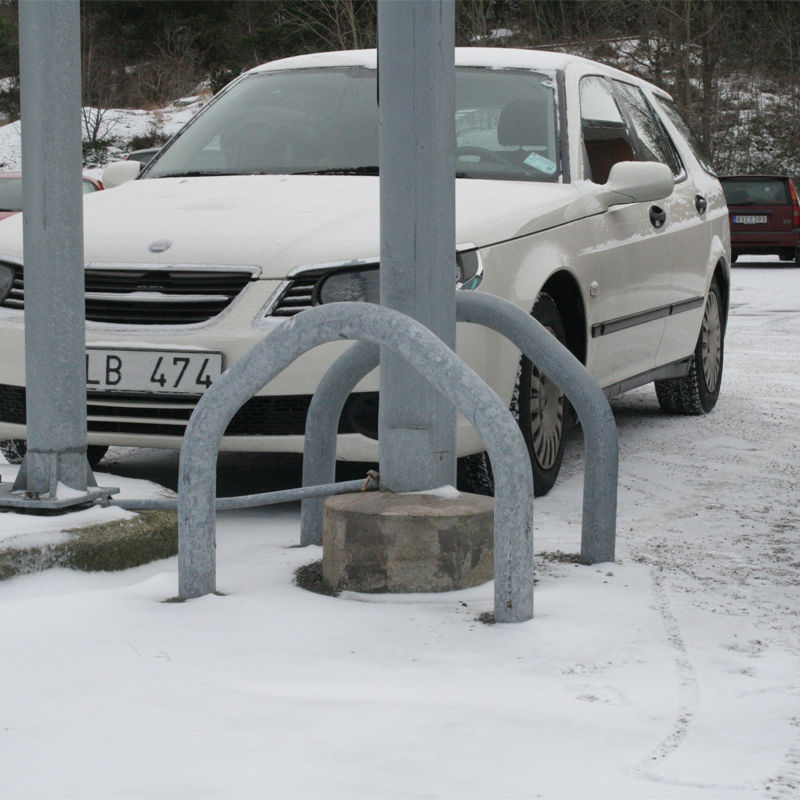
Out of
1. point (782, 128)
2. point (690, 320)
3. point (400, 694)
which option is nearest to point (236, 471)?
point (690, 320)

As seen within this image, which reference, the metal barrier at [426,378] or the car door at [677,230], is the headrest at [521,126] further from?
the metal barrier at [426,378]

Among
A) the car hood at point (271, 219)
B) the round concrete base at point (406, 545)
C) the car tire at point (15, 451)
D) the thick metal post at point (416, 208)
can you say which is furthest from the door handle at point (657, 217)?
the round concrete base at point (406, 545)

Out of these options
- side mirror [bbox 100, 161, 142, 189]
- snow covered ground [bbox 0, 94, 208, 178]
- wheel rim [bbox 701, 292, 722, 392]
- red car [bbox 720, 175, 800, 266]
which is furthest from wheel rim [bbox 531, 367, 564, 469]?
snow covered ground [bbox 0, 94, 208, 178]

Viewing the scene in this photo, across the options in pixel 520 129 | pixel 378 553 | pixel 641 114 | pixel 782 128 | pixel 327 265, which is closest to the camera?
pixel 378 553

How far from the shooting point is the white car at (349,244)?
4.36 m

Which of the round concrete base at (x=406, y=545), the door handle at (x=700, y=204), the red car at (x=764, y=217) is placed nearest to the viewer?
the round concrete base at (x=406, y=545)

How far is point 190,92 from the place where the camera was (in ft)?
154

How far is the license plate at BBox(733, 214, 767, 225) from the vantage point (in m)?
23.0

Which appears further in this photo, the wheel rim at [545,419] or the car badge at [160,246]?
the wheel rim at [545,419]

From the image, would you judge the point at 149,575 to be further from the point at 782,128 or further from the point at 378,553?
→ the point at 782,128

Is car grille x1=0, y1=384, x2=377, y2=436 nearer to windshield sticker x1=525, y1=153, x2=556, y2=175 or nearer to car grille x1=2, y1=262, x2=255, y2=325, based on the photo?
car grille x1=2, y1=262, x2=255, y2=325

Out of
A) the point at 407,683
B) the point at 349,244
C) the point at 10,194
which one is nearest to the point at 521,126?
the point at 349,244

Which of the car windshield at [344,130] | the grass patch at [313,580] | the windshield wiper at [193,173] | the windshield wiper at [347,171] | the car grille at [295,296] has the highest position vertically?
the car windshield at [344,130]

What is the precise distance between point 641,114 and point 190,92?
41798mm
